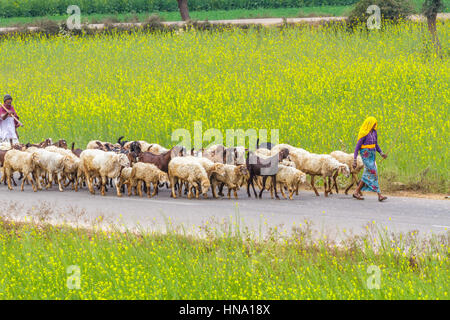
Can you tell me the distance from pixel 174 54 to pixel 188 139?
13716 mm

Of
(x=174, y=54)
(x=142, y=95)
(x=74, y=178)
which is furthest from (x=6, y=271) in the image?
(x=174, y=54)

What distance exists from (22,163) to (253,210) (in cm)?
665

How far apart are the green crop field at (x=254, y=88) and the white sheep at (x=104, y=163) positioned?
618 cm

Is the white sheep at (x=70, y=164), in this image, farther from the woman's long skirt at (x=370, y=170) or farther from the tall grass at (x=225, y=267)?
the woman's long skirt at (x=370, y=170)

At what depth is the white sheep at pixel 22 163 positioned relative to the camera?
65.0 feet

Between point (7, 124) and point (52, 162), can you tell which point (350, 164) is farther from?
point (7, 124)

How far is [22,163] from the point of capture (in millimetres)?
19938

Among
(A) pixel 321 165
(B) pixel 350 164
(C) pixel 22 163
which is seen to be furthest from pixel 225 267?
(C) pixel 22 163

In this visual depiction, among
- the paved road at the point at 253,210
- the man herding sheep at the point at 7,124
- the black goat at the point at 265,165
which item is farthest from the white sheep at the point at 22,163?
the black goat at the point at 265,165

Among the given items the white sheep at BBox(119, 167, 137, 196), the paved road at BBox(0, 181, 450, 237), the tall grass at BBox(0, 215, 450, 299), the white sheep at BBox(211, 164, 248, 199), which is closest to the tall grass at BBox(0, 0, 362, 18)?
the white sheep at BBox(119, 167, 137, 196)

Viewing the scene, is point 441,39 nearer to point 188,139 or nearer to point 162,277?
point 188,139

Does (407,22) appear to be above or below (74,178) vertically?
above

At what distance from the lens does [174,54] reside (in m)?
37.8

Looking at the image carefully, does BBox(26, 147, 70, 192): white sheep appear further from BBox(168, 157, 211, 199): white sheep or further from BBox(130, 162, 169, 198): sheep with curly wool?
BBox(168, 157, 211, 199): white sheep
